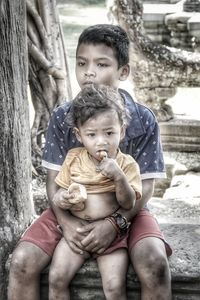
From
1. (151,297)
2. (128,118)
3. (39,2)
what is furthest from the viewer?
(39,2)

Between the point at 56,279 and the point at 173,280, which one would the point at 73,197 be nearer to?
the point at 56,279

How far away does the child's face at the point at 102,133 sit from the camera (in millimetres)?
2400

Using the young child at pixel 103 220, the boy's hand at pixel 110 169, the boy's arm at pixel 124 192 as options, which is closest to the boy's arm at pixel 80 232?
the young child at pixel 103 220

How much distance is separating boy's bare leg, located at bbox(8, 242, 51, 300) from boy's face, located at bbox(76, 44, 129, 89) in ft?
2.29

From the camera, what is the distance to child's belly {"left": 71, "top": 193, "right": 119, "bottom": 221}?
8.13 ft

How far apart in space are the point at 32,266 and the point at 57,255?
0.11 meters

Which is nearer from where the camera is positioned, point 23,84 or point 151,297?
point 151,297

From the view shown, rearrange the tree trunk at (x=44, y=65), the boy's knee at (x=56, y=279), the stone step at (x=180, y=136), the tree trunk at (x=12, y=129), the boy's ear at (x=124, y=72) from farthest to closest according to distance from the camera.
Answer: the stone step at (x=180, y=136), the tree trunk at (x=44, y=65), the boy's ear at (x=124, y=72), the tree trunk at (x=12, y=129), the boy's knee at (x=56, y=279)

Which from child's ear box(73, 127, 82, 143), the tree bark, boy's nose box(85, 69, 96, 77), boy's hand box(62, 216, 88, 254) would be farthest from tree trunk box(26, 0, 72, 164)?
boy's hand box(62, 216, 88, 254)

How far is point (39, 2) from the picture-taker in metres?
4.75

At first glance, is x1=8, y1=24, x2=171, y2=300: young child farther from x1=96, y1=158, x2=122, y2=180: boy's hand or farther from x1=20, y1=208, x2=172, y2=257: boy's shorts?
x1=96, y1=158, x2=122, y2=180: boy's hand

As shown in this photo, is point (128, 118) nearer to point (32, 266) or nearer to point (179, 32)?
point (32, 266)

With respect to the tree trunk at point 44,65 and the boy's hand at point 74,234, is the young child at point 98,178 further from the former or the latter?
the tree trunk at point 44,65

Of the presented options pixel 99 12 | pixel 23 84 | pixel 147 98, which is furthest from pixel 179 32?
pixel 23 84
